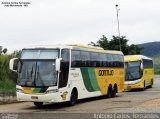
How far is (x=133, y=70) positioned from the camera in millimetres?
39906

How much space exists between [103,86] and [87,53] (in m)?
3.42

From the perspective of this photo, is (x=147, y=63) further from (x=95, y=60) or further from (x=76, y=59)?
(x=76, y=59)

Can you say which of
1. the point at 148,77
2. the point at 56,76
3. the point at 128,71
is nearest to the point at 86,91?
the point at 56,76

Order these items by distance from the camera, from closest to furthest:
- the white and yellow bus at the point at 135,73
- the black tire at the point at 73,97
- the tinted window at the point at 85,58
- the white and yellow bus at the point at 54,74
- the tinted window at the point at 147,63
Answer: the white and yellow bus at the point at 54,74, the black tire at the point at 73,97, the tinted window at the point at 85,58, the white and yellow bus at the point at 135,73, the tinted window at the point at 147,63

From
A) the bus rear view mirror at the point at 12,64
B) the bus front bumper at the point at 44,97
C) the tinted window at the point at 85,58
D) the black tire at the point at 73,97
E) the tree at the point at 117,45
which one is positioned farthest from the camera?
the tree at the point at 117,45

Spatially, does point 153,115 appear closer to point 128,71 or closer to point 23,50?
point 23,50

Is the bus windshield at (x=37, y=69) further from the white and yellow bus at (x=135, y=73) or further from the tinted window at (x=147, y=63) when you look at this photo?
the tinted window at (x=147, y=63)

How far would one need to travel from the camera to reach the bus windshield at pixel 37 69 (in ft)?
74.4

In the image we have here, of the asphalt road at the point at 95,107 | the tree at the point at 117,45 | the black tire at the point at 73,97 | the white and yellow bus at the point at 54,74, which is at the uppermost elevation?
the tree at the point at 117,45

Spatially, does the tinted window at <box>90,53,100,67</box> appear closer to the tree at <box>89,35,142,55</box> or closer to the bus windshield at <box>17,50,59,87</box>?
the bus windshield at <box>17,50,59,87</box>

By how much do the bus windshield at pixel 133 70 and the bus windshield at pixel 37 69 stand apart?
17324 mm

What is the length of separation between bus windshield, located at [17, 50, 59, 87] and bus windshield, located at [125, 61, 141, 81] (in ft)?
56.8

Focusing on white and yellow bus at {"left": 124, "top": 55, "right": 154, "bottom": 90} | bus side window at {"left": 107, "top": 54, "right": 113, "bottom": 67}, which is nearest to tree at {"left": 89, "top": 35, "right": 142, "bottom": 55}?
white and yellow bus at {"left": 124, "top": 55, "right": 154, "bottom": 90}

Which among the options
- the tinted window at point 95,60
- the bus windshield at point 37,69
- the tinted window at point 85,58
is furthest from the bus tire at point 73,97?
the tinted window at point 95,60
